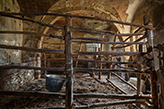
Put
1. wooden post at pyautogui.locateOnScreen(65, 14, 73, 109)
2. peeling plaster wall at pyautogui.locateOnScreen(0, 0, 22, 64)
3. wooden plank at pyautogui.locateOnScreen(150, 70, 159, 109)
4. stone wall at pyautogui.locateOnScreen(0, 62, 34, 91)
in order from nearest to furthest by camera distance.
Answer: wooden post at pyautogui.locateOnScreen(65, 14, 73, 109), wooden plank at pyautogui.locateOnScreen(150, 70, 159, 109), stone wall at pyautogui.locateOnScreen(0, 62, 34, 91), peeling plaster wall at pyautogui.locateOnScreen(0, 0, 22, 64)

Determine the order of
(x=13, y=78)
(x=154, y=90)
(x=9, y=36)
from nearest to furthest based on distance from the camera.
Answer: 1. (x=154, y=90)
2. (x=13, y=78)
3. (x=9, y=36)

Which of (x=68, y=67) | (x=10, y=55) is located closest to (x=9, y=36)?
(x=10, y=55)

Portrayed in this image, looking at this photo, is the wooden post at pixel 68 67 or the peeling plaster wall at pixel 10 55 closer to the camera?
the wooden post at pixel 68 67

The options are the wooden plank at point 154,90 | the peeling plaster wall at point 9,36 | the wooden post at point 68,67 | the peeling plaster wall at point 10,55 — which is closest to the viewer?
the wooden post at point 68,67

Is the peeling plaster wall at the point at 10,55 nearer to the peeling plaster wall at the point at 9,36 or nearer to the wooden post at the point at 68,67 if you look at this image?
the peeling plaster wall at the point at 9,36

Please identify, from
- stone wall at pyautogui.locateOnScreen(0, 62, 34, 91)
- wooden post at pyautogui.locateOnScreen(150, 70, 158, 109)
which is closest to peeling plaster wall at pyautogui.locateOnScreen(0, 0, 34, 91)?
stone wall at pyautogui.locateOnScreen(0, 62, 34, 91)

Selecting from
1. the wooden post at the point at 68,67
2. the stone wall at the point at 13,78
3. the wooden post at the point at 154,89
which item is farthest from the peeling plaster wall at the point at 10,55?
the wooden post at the point at 154,89

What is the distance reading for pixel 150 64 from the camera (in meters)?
1.82

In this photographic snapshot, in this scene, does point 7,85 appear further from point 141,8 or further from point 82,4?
point 141,8

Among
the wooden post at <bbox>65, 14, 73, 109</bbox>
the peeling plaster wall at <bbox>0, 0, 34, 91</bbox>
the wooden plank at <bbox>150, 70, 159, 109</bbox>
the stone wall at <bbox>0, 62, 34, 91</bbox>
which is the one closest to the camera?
the wooden post at <bbox>65, 14, 73, 109</bbox>

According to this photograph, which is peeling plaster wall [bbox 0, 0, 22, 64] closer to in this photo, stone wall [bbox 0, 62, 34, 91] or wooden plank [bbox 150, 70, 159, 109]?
stone wall [bbox 0, 62, 34, 91]

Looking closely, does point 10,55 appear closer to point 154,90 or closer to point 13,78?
point 13,78

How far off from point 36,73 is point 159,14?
6.92 m

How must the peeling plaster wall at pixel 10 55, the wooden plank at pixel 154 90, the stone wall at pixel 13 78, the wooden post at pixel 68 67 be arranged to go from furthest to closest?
the peeling plaster wall at pixel 10 55, the stone wall at pixel 13 78, the wooden plank at pixel 154 90, the wooden post at pixel 68 67
